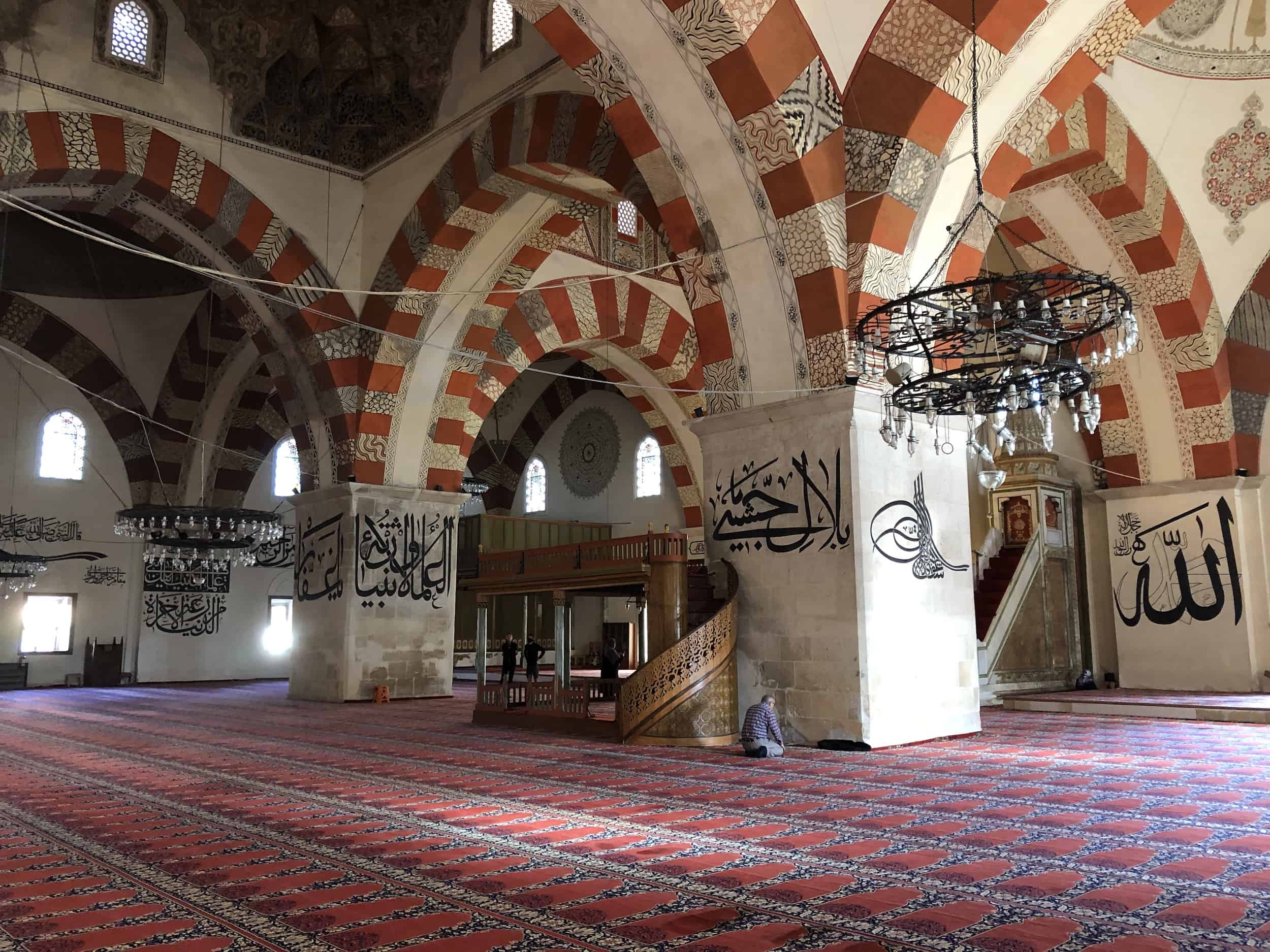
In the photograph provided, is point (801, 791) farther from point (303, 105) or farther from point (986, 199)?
point (303, 105)

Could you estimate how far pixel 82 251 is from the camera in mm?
13023

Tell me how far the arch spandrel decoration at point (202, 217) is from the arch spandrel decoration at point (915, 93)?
4.89 meters

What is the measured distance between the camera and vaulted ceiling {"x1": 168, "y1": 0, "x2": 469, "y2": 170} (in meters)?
9.05

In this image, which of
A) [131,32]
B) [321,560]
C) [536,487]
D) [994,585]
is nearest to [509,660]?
[321,560]

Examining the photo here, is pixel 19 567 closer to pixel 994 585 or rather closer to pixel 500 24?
pixel 500 24

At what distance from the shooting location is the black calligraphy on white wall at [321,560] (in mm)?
9734

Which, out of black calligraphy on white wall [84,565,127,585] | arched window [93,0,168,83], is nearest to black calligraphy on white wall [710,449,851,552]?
arched window [93,0,168,83]

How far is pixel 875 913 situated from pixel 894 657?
11.9 ft

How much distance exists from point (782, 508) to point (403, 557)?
4956 millimetres

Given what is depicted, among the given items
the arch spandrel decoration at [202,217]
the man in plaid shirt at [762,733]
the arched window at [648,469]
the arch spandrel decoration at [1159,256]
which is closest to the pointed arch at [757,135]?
the man in plaid shirt at [762,733]

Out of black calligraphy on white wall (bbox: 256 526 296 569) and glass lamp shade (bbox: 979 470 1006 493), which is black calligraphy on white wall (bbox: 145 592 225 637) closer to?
black calligraphy on white wall (bbox: 256 526 296 569)

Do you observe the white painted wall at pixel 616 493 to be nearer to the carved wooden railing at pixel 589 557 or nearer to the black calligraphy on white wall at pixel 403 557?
the black calligraphy on white wall at pixel 403 557

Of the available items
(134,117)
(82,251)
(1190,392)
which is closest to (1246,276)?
(1190,392)

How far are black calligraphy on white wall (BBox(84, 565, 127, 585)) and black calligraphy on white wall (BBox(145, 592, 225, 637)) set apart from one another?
411 mm
